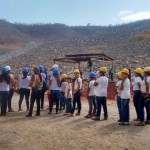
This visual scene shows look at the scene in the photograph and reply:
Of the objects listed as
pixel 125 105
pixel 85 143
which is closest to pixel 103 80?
pixel 125 105

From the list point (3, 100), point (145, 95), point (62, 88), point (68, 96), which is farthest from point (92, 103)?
point (3, 100)

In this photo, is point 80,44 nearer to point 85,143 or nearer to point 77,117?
point 77,117

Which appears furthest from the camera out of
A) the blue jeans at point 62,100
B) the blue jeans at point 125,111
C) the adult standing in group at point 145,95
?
the blue jeans at point 62,100

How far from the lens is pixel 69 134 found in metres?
8.84

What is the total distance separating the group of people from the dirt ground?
0.47 m

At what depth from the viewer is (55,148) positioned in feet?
24.7

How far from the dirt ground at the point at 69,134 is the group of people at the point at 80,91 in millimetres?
466

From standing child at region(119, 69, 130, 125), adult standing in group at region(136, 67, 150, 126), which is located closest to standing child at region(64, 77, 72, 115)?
standing child at region(119, 69, 130, 125)

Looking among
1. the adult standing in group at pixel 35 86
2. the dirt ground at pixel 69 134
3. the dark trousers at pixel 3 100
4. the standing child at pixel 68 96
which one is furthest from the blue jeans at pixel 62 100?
the dark trousers at pixel 3 100

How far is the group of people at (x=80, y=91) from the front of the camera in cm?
1010

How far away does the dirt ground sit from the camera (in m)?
7.75

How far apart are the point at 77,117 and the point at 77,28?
9450 cm

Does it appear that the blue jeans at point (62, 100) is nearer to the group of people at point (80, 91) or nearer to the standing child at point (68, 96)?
the group of people at point (80, 91)

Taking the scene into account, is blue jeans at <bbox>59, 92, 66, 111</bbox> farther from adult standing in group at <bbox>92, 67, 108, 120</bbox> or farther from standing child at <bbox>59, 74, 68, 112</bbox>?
adult standing in group at <bbox>92, 67, 108, 120</bbox>
